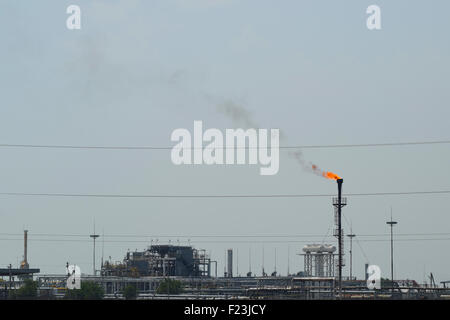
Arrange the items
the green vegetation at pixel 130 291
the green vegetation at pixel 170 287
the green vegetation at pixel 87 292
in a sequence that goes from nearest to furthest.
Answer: the green vegetation at pixel 87 292, the green vegetation at pixel 130 291, the green vegetation at pixel 170 287

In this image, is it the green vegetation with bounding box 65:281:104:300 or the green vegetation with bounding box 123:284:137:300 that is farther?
the green vegetation with bounding box 123:284:137:300

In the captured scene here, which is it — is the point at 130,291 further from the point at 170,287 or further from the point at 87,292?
the point at 170,287

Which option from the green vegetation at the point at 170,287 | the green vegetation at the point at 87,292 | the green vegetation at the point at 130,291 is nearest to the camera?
the green vegetation at the point at 87,292

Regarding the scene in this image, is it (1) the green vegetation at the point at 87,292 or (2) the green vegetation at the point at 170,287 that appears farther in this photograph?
(2) the green vegetation at the point at 170,287

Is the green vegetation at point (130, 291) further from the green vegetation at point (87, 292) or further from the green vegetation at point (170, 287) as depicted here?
the green vegetation at point (170, 287)

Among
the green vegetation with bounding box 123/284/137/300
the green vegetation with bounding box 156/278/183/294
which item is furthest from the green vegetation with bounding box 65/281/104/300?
the green vegetation with bounding box 156/278/183/294

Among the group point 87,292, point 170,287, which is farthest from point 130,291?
point 170,287

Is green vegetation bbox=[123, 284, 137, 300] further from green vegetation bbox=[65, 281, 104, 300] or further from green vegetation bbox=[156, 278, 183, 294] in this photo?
green vegetation bbox=[156, 278, 183, 294]

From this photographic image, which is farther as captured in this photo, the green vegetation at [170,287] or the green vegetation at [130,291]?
the green vegetation at [170,287]

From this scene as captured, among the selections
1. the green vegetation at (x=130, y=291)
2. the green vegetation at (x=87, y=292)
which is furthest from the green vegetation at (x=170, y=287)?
the green vegetation at (x=87, y=292)
